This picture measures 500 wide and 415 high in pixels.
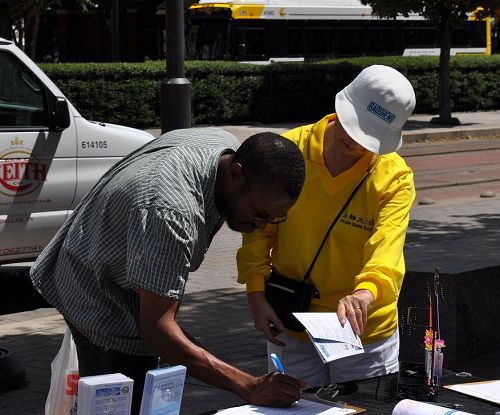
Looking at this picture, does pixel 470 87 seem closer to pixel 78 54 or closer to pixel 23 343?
pixel 78 54

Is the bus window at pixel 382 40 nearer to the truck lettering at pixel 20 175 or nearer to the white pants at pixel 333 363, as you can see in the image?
the truck lettering at pixel 20 175

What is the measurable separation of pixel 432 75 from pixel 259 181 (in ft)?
85.1

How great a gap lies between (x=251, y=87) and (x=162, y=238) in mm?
22476

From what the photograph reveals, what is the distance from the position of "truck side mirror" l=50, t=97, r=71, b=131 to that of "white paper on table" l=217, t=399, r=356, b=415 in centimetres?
618

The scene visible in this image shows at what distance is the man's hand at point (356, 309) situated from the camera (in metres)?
3.55

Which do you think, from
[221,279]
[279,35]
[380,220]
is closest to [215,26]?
[279,35]

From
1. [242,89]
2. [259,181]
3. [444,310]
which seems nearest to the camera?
[259,181]

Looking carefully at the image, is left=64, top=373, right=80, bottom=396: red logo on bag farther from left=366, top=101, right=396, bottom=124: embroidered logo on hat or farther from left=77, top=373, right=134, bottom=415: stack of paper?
left=366, top=101, right=396, bottom=124: embroidered logo on hat

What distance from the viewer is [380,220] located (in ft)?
12.7

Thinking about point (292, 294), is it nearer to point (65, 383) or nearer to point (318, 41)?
point (65, 383)

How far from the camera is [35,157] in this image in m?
8.94

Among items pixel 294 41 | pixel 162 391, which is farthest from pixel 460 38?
pixel 162 391

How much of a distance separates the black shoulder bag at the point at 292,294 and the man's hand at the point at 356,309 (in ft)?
0.92

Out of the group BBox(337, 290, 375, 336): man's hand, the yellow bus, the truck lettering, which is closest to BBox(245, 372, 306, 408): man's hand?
BBox(337, 290, 375, 336): man's hand
